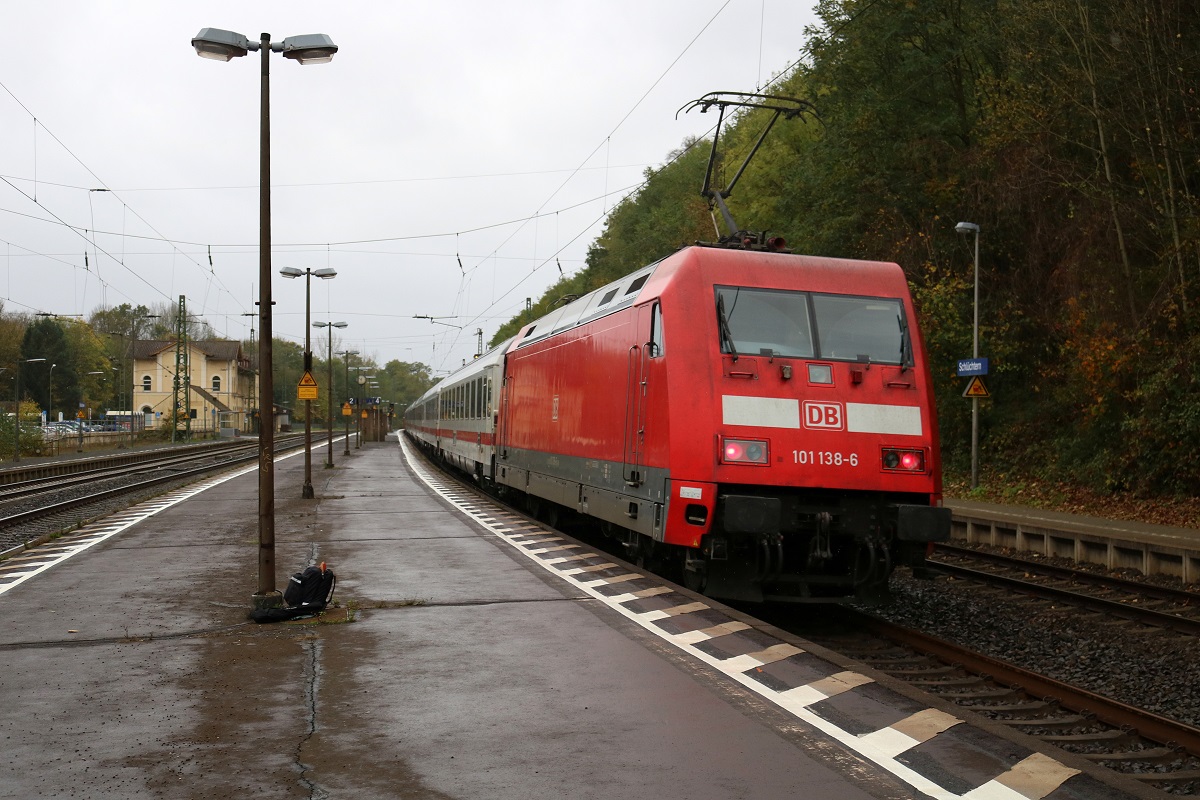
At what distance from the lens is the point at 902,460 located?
10.3m

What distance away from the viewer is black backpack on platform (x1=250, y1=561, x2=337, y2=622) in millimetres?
9375

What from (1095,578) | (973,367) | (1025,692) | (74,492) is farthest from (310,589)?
(74,492)

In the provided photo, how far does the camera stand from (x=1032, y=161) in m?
26.0

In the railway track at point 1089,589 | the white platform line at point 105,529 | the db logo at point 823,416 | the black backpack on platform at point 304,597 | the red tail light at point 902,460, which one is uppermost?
the db logo at point 823,416

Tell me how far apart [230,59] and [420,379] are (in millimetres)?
145038

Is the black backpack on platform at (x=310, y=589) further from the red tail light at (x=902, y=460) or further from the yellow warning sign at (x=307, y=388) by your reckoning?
the yellow warning sign at (x=307, y=388)

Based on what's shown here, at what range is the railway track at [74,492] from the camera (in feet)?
67.1

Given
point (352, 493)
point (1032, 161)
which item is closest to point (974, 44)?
point (1032, 161)

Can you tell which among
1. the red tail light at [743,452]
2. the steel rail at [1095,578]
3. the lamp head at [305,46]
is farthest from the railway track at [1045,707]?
the lamp head at [305,46]

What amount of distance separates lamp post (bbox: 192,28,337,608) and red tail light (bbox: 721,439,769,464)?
4.15 metres

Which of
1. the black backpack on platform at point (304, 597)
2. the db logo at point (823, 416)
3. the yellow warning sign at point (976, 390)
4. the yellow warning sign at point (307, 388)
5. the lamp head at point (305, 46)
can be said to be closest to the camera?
the black backpack on platform at point (304, 597)

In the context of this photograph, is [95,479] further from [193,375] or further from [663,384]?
[193,375]

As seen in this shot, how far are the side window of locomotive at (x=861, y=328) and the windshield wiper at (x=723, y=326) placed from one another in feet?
3.05

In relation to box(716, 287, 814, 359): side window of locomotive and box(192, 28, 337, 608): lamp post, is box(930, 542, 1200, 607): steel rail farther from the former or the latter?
box(192, 28, 337, 608): lamp post
